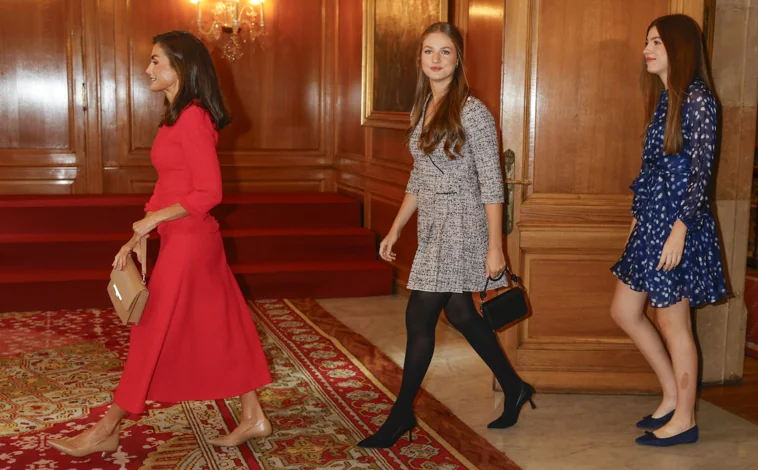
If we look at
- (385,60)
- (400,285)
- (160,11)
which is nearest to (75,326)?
(400,285)

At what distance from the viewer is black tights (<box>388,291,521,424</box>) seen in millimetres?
3459

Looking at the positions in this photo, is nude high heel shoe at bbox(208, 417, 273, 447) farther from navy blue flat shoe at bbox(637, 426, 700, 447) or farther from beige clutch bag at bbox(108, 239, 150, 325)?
navy blue flat shoe at bbox(637, 426, 700, 447)

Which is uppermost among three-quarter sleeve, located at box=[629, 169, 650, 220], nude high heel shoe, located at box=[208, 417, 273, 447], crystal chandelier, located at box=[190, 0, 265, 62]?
crystal chandelier, located at box=[190, 0, 265, 62]

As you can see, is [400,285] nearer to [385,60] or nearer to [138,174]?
[385,60]

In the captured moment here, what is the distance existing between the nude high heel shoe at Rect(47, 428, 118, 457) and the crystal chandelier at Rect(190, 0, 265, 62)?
540cm

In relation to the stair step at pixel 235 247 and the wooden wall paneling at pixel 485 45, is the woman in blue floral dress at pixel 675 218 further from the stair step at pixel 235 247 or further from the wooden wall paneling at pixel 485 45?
the stair step at pixel 235 247

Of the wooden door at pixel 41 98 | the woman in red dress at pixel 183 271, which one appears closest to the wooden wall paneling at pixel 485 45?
Result: the woman in red dress at pixel 183 271

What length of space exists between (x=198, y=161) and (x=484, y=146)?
105cm

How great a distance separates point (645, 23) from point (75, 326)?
385 centimetres

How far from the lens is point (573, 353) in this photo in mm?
4441

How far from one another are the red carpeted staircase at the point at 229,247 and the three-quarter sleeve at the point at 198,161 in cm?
340

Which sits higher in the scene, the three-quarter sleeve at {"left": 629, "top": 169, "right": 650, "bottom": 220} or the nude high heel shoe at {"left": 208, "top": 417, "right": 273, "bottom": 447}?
the three-quarter sleeve at {"left": 629, "top": 169, "right": 650, "bottom": 220}

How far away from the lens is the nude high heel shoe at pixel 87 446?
340cm

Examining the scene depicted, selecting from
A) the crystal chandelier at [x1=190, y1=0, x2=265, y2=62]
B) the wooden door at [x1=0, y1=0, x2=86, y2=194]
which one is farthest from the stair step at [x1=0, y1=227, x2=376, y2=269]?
the crystal chandelier at [x1=190, y1=0, x2=265, y2=62]
